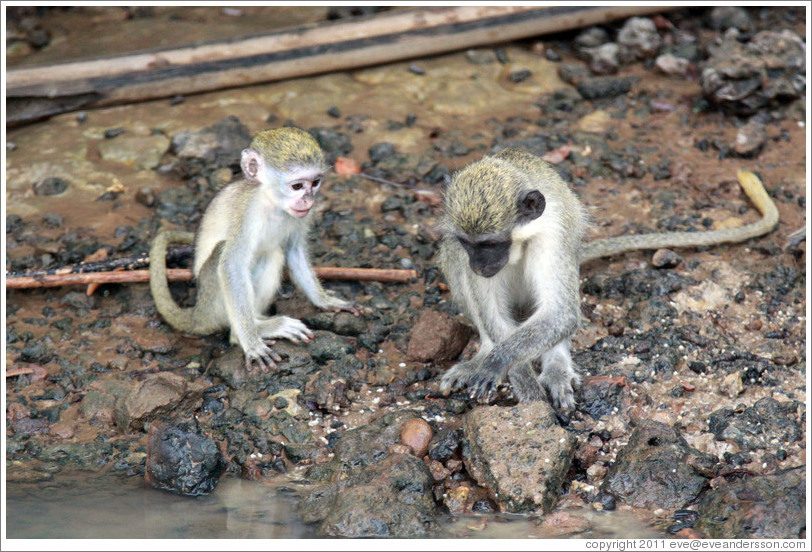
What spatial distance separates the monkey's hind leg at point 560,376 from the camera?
18.0 ft

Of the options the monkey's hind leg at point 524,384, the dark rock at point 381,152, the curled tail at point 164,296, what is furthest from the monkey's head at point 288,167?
the dark rock at point 381,152

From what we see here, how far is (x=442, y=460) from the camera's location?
522 centimetres

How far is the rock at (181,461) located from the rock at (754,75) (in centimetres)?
576

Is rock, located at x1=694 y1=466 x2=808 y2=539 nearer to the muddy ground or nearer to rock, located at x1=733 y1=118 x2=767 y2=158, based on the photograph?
the muddy ground

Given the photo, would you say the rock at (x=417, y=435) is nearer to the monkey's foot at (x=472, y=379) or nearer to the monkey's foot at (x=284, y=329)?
the monkey's foot at (x=472, y=379)

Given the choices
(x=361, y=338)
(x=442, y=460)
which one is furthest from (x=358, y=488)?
(x=361, y=338)

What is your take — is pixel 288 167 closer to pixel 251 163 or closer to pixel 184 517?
pixel 251 163

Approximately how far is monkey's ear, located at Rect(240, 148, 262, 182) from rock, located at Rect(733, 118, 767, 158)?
4.37 m

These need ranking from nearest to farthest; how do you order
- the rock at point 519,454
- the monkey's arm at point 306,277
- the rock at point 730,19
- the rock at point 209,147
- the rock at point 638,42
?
the rock at point 519,454 → the monkey's arm at point 306,277 → the rock at point 209,147 → the rock at point 638,42 → the rock at point 730,19

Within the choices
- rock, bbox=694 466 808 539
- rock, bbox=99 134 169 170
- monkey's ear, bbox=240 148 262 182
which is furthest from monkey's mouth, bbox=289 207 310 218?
rock, bbox=694 466 808 539

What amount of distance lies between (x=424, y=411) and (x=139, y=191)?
356 centimetres

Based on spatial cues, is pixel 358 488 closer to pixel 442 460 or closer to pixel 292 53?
pixel 442 460

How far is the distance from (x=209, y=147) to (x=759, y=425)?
5.12m

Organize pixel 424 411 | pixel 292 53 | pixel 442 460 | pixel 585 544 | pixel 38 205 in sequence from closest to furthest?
pixel 585 544
pixel 442 460
pixel 424 411
pixel 38 205
pixel 292 53
